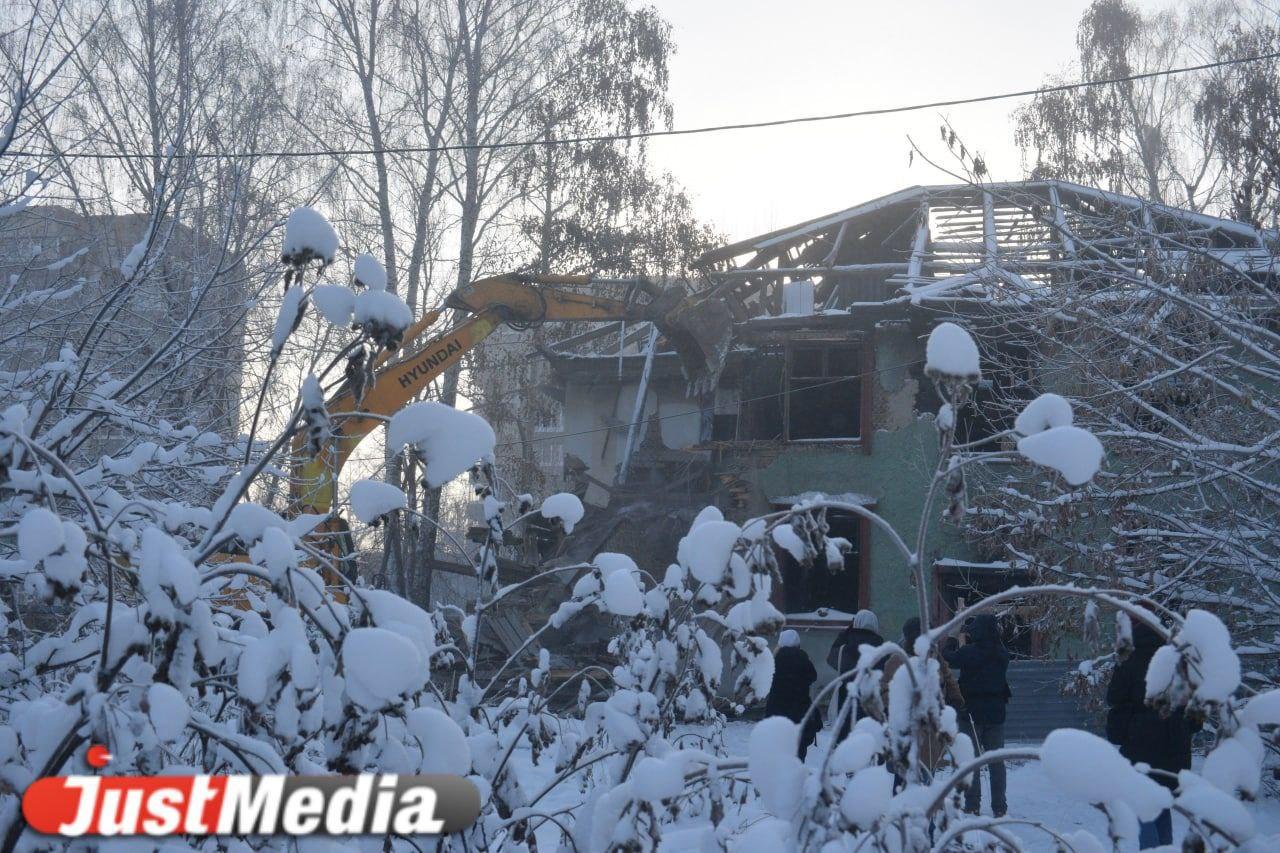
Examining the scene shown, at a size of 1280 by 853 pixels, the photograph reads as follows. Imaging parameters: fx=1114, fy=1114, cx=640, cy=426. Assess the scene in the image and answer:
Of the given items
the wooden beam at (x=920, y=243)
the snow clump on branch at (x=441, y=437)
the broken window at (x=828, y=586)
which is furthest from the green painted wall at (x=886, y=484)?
the snow clump on branch at (x=441, y=437)

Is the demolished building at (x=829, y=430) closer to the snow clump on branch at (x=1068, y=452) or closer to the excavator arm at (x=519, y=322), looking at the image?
the excavator arm at (x=519, y=322)

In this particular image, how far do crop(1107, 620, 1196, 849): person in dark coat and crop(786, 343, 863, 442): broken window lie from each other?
34.8 feet

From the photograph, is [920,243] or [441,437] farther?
[920,243]

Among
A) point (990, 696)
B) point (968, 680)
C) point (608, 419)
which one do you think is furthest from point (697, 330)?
point (990, 696)

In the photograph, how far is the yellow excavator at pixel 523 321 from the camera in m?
11.9

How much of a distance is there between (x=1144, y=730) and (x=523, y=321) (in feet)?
29.0

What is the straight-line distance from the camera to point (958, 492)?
7.37ft

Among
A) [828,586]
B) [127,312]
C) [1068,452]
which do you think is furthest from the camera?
[828,586]

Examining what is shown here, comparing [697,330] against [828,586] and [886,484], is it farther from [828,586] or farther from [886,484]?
[828,586]

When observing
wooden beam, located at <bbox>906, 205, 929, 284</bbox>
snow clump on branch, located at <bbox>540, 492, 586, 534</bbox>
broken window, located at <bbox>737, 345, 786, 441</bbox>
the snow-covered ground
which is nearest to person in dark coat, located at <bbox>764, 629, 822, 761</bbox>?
the snow-covered ground

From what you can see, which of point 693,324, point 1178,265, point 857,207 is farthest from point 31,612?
point 857,207

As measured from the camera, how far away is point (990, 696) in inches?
330

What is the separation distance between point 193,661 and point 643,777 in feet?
3.16

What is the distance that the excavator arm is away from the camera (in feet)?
39.0
